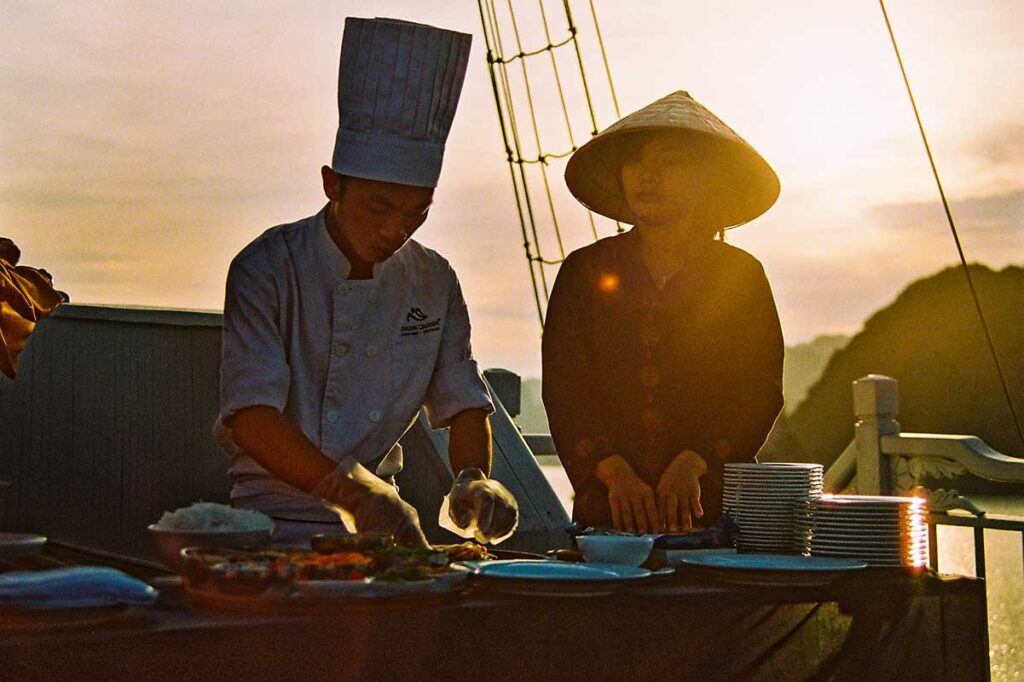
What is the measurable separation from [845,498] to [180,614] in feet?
4.11

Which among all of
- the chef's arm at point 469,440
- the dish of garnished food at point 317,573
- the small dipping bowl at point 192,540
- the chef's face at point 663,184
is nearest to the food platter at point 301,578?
the dish of garnished food at point 317,573

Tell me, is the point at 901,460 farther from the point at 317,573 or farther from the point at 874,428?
the point at 317,573

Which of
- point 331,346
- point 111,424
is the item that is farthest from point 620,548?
point 111,424

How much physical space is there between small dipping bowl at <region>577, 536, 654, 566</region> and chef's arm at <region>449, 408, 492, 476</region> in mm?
925

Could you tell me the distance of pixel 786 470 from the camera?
215 centimetres

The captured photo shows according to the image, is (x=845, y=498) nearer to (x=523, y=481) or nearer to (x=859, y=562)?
(x=859, y=562)

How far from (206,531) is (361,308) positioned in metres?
1.08

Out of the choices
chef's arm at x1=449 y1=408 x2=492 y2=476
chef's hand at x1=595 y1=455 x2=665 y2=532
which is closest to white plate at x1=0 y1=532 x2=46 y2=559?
chef's arm at x1=449 y1=408 x2=492 y2=476

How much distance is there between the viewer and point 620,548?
1828mm

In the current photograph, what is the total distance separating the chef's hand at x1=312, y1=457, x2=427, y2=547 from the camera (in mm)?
2004

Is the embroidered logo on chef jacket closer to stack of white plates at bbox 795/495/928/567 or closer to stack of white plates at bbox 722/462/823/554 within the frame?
stack of white plates at bbox 722/462/823/554

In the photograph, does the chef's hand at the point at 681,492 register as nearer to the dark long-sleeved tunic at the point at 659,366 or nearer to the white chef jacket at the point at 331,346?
the dark long-sleeved tunic at the point at 659,366

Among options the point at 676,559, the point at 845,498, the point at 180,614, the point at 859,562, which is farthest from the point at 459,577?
the point at 845,498

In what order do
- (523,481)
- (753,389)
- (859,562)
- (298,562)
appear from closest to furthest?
(298,562) → (859,562) → (753,389) → (523,481)
